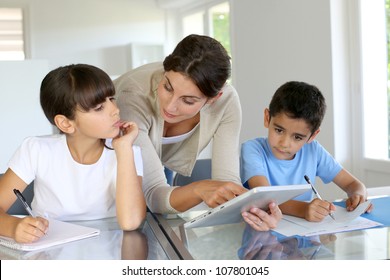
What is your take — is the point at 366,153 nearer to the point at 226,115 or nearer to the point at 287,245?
the point at 226,115

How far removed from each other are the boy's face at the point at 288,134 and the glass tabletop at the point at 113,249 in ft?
2.13

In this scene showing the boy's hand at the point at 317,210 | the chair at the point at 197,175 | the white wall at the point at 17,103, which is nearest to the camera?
the boy's hand at the point at 317,210

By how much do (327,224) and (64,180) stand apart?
27.5 inches

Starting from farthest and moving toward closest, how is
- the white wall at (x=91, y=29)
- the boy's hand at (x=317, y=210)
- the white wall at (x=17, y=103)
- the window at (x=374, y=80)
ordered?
the white wall at (x=91, y=29) → the white wall at (x=17, y=103) → the window at (x=374, y=80) → the boy's hand at (x=317, y=210)

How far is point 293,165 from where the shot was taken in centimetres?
181

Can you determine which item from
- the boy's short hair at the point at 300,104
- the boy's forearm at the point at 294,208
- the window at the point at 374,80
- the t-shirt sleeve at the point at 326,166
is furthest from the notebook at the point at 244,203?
the window at the point at 374,80

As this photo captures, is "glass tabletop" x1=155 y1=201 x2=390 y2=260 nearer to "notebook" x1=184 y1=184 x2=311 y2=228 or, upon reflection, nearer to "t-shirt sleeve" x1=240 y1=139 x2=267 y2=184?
"notebook" x1=184 y1=184 x2=311 y2=228

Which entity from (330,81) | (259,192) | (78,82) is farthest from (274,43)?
(259,192)

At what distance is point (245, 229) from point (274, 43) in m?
3.36

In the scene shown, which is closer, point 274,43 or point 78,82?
point 78,82

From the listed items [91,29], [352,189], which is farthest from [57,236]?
[91,29]

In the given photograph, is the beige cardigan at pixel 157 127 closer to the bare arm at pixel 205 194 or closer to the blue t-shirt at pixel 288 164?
the bare arm at pixel 205 194

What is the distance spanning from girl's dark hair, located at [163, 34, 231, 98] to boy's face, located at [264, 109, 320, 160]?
391 mm

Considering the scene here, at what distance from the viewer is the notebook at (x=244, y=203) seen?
3.54ft
